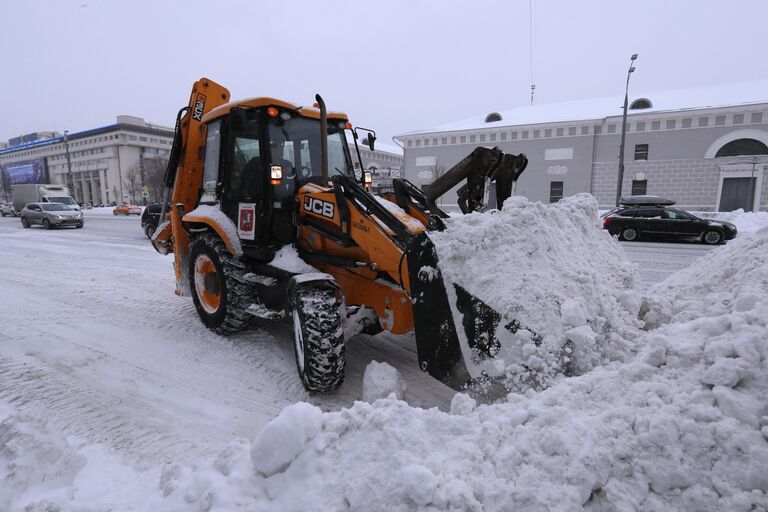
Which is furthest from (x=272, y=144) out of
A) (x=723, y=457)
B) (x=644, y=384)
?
(x=723, y=457)

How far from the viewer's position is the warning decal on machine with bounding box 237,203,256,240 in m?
4.36

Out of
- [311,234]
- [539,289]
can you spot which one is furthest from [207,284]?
[539,289]

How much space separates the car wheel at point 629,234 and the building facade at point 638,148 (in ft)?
50.7

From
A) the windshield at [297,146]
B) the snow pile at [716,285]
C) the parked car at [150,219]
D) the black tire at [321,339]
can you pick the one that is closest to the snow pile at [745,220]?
the snow pile at [716,285]

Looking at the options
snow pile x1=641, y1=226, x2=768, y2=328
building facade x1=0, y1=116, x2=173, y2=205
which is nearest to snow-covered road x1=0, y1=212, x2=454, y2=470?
snow pile x1=641, y1=226, x2=768, y2=328

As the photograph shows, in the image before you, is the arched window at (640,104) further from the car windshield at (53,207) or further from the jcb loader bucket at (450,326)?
the car windshield at (53,207)

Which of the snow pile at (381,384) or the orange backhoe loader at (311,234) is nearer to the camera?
the orange backhoe loader at (311,234)

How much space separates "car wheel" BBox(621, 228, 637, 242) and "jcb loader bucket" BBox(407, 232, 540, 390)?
48.3ft

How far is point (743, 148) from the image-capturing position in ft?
83.6

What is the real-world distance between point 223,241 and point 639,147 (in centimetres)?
3071

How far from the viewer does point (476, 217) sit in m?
3.17

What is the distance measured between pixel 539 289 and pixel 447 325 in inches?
25.2

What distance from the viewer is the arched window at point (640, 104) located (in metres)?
29.2

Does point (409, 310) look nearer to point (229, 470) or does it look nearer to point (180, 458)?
point (229, 470)
